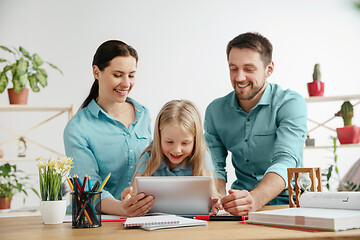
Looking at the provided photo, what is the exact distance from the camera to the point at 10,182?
11.2ft

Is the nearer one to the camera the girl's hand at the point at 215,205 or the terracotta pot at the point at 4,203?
the girl's hand at the point at 215,205

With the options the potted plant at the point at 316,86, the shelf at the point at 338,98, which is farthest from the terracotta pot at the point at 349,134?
the potted plant at the point at 316,86

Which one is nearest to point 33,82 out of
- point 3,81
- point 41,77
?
point 41,77

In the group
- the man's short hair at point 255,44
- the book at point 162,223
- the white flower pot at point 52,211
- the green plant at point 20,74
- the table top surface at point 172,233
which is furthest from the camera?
the green plant at point 20,74

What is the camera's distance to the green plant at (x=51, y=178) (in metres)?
1.24

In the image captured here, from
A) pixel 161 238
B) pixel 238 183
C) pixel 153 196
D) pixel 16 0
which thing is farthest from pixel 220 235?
pixel 16 0

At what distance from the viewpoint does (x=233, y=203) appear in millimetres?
1323

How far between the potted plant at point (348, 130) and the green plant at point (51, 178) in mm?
2568

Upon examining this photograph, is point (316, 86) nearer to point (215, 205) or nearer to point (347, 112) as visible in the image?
point (347, 112)

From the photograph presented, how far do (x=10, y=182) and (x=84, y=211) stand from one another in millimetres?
2543

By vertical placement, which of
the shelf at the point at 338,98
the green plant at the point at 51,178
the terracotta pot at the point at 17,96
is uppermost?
the terracotta pot at the point at 17,96

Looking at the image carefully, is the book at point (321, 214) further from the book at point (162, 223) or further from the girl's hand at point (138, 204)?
the girl's hand at point (138, 204)

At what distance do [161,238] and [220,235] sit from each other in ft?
0.42

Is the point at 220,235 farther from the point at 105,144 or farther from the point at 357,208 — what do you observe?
the point at 105,144
